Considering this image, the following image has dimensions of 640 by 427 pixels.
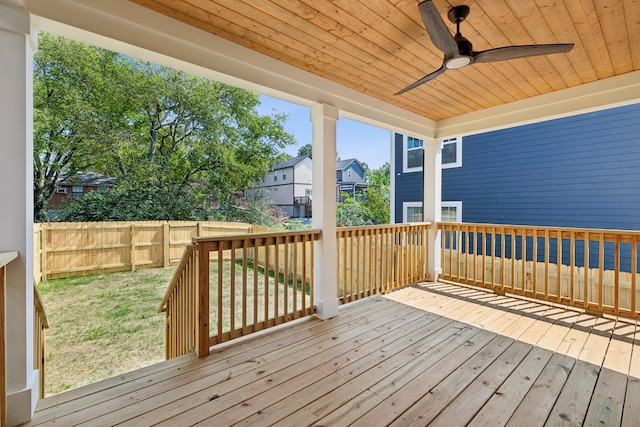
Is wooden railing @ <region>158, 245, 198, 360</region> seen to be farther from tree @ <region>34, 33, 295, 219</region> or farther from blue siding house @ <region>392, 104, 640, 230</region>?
tree @ <region>34, 33, 295, 219</region>

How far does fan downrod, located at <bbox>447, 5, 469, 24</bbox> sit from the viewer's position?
1909 mm

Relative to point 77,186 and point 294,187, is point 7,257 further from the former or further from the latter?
point 294,187

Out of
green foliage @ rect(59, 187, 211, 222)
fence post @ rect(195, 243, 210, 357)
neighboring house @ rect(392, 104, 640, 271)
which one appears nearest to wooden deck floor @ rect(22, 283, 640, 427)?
fence post @ rect(195, 243, 210, 357)

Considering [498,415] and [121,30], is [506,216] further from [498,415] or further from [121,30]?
[121,30]

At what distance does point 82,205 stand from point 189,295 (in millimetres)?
7061

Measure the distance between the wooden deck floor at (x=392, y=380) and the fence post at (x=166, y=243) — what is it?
581cm

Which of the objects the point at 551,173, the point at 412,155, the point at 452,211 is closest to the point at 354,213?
the point at 412,155

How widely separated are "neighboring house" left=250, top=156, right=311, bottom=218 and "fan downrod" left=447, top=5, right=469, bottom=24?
9741mm

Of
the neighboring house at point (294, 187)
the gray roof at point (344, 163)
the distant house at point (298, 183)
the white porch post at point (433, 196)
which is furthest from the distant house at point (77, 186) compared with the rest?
the gray roof at point (344, 163)

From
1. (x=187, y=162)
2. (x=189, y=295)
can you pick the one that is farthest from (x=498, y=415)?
(x=187, y=162)

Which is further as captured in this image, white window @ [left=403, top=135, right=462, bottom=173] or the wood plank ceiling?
white window @ [left=403, top=135, right=462, bottom=173]

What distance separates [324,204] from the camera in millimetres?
3152

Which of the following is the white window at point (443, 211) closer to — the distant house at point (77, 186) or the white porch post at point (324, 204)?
the white porch post at point (324, 204)

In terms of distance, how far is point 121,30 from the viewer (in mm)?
1948
